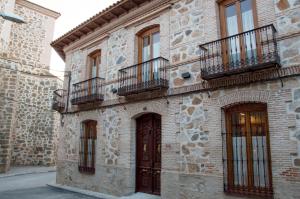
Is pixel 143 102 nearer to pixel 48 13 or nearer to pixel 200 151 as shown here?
pixel 200 151

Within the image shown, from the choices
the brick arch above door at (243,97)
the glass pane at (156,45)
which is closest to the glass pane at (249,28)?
the brick arch above door at (243,97)

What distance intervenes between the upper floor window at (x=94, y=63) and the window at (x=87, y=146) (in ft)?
6.72

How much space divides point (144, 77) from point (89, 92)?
2.98 meters

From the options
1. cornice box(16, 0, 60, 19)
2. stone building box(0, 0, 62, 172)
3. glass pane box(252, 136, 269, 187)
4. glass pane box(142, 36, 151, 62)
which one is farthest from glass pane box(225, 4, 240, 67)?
cornice box(16, 0, 60, 19)

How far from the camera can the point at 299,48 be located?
17.1 ft

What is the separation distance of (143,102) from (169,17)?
2739mm

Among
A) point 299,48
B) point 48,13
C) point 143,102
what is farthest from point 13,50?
point 299,48

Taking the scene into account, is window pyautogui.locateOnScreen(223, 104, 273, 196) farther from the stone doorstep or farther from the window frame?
the stone doorstep

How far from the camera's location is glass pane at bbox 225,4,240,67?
618cm

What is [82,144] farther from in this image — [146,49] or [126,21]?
[126,21]

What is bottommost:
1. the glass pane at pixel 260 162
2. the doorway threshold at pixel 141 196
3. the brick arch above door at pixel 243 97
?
the doorway threshold at pixel 141 196

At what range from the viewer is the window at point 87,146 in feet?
31.7

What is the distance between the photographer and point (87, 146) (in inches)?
395

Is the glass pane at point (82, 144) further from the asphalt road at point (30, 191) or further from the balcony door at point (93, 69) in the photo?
the balcony door at point (93, 69)
